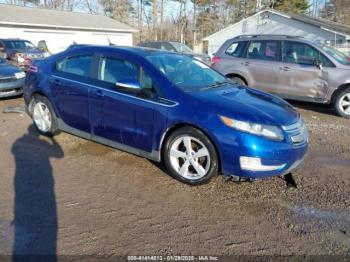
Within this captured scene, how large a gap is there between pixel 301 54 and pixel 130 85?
545 cm

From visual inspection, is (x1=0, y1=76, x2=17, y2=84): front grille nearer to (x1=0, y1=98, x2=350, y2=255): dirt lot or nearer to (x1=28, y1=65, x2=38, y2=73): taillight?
(x1=28, y1=65, x2=38, y2=73): taillight

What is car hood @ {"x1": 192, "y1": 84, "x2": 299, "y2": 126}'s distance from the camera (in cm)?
387

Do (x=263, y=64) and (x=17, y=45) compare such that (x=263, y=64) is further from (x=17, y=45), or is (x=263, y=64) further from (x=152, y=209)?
(x=17, y=45)

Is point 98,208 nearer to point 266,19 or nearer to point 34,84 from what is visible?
point 34,84

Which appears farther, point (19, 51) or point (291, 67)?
point (19, 51)

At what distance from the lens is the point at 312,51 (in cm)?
815

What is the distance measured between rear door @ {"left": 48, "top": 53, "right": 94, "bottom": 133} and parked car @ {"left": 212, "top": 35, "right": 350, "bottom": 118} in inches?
192

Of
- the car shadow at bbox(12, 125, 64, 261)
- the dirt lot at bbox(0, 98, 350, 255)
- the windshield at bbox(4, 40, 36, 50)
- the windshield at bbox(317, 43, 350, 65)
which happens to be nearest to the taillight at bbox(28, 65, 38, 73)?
the car shadow at bbox(12, 125, 64, 261)

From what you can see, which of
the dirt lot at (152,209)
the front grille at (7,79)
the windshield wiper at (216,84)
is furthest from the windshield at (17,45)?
the windshield wiper at (216,84)

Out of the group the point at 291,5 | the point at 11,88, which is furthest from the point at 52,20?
the point at 291,5

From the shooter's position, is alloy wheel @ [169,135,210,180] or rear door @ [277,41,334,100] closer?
alloy wheel @ [169,135,210,180]

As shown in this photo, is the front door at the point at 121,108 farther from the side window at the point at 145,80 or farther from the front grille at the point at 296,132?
the front grille at the point at 296,132

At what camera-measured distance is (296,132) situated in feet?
13.3

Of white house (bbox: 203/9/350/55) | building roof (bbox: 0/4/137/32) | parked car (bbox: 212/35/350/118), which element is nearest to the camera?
parked car (bbox: 212/35/350/118)
